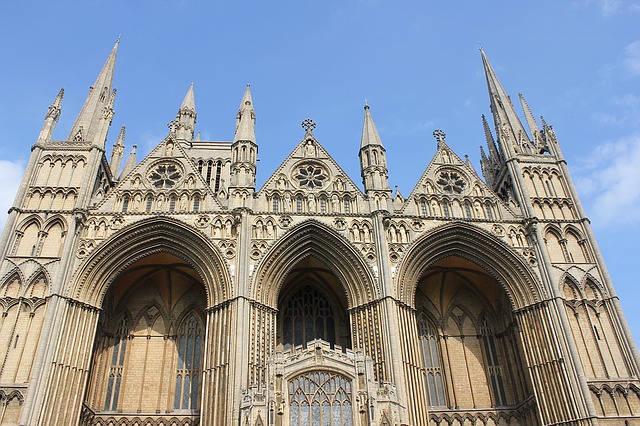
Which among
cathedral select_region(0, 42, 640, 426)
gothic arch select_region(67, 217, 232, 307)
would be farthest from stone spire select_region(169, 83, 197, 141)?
gothic arch select_region(67, 217, 232, 307)

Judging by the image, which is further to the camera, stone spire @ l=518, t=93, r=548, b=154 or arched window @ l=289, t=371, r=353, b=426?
stone spire @ l=518, t=93, r=548, b=154

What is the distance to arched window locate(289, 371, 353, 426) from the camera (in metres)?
17.5

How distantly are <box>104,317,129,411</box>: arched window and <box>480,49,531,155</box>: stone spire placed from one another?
2005cm

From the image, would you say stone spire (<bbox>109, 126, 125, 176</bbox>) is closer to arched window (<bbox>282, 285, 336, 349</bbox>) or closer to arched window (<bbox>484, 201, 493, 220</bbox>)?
arched window (<bbox>282, 285, 336, 349</bbox>)

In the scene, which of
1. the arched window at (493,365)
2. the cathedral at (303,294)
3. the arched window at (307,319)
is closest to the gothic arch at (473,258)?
the cathedral at (303,294)

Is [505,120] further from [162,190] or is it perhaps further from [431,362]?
[162,190]

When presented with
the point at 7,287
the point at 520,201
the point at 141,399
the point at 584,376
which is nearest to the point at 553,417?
the point at 584,376

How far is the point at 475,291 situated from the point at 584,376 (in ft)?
22.9

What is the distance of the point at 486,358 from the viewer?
81.4 ft

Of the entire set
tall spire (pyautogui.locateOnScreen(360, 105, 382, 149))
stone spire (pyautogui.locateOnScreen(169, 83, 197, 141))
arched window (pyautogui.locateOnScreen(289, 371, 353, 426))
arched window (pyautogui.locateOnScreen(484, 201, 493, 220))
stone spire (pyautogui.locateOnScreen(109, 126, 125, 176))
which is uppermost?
stone spire (pyautogui.locateOnScreen(169, 83, 197, 141))

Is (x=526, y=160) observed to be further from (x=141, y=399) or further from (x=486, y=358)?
(x=141, y=399)

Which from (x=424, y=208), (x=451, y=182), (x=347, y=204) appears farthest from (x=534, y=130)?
(x=347, y=204)

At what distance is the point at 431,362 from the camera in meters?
24.7

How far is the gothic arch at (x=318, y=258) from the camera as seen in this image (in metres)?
21.8
